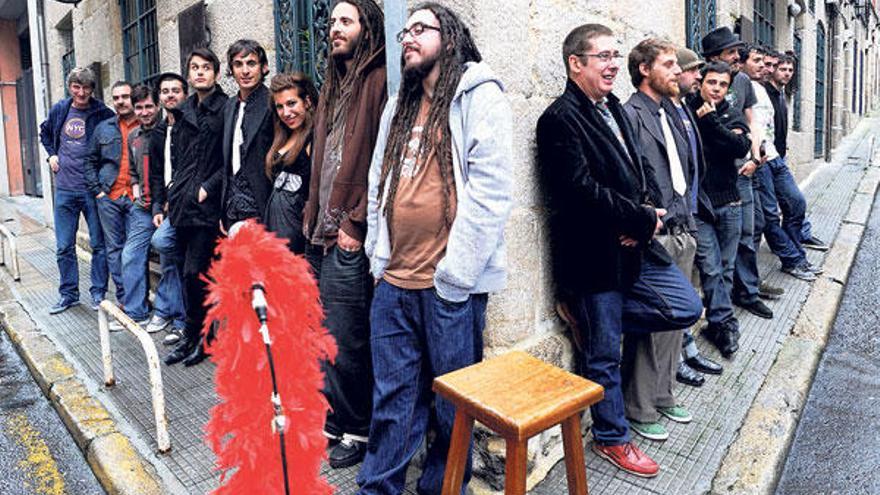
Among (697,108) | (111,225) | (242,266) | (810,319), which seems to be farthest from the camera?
(111,225)

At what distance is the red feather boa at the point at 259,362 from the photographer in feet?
5.75

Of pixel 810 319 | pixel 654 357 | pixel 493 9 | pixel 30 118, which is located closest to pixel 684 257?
pixel 654 357

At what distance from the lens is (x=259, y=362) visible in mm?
1760

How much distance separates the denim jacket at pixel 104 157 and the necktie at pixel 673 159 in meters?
4.59

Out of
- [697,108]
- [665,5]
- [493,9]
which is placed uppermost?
[665,5]

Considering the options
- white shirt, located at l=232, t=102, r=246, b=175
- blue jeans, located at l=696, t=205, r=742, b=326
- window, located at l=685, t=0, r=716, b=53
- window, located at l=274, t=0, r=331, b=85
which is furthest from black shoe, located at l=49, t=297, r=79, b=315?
window, located at l=685, t=0, r=716, b=53

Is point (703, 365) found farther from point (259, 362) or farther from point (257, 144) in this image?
point (259, 362)

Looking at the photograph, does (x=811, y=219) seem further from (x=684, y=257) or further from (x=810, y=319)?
(x=684, y=257)

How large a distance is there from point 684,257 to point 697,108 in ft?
5.26

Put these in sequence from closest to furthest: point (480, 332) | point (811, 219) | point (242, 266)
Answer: point (242, 266) → point (480, 332) → point (811, 219)

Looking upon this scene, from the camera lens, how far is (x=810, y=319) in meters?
5.19

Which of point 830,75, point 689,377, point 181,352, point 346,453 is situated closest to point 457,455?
point 346,453

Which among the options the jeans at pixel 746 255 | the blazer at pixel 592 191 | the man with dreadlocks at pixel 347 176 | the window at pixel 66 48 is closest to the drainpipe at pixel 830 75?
the jeans at pixel 746 255

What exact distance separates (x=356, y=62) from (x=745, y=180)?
357cm
